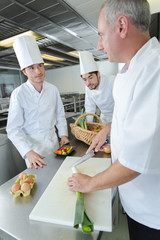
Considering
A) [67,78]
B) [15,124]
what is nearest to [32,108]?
[15,124]

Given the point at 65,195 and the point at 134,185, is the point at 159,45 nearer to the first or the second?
the point at 134,185

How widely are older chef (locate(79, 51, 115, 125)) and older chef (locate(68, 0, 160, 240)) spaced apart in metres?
1.13

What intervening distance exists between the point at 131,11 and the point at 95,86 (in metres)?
1.36

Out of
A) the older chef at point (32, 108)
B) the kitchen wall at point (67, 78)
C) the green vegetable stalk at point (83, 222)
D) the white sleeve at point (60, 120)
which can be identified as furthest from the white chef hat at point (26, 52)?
the kitchen wall at point (67, 78)

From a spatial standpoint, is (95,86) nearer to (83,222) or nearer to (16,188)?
(16,188)

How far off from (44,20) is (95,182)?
8.85ft

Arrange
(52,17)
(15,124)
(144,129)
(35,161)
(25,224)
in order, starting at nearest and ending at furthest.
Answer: (144,129)
(25,224)
(35,161)
(15,124)
(52,17)

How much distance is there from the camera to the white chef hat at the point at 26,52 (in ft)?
3.91

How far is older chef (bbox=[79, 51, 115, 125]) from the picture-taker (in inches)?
68.2

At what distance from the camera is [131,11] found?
45 centimetres

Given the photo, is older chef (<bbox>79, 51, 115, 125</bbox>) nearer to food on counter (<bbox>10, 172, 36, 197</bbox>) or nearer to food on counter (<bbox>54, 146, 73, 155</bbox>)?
food on counter (<bbox>54, 146, 73, 155</bbox>)

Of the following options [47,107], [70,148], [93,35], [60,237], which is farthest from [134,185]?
[93,35]

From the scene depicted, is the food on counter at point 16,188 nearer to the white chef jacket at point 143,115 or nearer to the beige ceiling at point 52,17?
the white chef jacket at point 143,115

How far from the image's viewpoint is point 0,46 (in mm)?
3633
